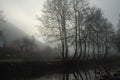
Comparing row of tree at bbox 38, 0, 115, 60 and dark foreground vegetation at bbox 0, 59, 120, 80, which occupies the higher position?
row of tree at bbox 38, 0, 115, 60

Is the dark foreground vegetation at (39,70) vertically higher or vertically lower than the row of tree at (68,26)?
lower

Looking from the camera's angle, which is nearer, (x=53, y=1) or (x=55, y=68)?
(x=55, y=68)

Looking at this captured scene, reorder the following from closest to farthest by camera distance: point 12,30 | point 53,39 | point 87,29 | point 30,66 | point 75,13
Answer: point 30,66, point 53,39, point 75,13, point 87,29, point 12,30

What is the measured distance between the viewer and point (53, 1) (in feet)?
121

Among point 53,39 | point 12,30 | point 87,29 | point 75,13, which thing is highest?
point 12,30

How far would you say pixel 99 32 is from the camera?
164 feet

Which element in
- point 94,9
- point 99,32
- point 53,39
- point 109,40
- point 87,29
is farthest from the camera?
point 109,40

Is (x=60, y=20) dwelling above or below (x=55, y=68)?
Answer: above

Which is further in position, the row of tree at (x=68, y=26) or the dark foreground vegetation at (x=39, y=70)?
the row of tree at (x=68, y=26)

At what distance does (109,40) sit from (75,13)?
21.6 metres

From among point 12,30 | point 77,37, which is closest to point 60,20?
point 77,37

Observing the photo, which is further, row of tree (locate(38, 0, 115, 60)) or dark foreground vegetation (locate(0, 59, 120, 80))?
row of tree (locate(38, 0, 115, 60))

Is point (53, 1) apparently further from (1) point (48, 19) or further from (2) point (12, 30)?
(2) point (12, 30)

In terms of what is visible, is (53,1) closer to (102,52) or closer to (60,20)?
(60,20)
